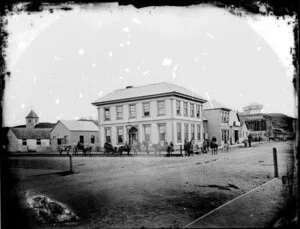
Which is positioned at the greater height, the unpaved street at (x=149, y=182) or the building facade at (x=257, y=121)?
the building facade at (x=257, y=121)

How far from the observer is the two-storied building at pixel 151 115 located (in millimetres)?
1677

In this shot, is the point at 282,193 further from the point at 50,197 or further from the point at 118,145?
the point at 50,197

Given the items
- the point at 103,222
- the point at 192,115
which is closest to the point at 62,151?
Result: the point at 103,222

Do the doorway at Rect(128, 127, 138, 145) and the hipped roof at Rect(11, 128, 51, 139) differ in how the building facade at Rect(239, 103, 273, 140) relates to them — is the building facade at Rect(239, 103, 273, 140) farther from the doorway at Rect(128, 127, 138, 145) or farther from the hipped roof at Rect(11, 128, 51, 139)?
the hipped roof at Rect(11, 128, 51, 139)

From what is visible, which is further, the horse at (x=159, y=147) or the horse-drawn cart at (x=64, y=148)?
the horse-drawn cart at (x=64, y=148)

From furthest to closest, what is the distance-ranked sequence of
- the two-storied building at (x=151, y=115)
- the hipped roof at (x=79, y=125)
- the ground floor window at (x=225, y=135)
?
the ground floor window at (x=225, y=135) < the hipped roof at (x=79, y=125) < the two-storied building at (x=151, y=115)

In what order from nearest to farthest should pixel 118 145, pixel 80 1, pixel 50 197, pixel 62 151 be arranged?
pixel 80 1 < pixel 118 145 < pixel 62 151 < pixel 50 197

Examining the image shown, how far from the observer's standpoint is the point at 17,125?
1803 millimetres

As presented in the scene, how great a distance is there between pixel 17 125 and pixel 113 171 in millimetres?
864

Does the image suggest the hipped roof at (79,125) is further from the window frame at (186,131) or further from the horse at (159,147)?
the window frame at (186,131)

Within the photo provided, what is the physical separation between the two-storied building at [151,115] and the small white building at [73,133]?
0.23ft

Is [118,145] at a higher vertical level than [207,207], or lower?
higher

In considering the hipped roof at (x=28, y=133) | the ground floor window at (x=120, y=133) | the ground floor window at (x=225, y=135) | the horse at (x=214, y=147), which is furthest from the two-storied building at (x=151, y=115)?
the hipped roof at (x=28, y=133)

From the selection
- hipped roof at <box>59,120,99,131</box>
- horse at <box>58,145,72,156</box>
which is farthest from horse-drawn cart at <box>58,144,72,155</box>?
hipped roof at <box>59,120,99,131</box>
